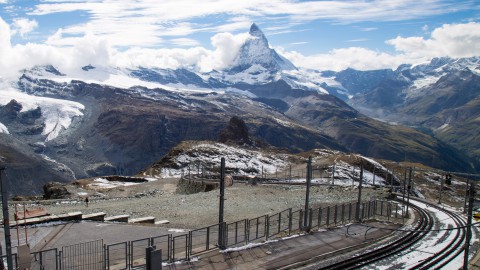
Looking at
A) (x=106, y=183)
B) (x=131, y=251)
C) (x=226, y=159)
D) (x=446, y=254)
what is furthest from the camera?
→ (x=226, y=159)

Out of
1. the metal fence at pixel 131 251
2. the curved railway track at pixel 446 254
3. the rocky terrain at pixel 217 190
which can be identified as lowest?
the rocky terrain at pixel 217 190

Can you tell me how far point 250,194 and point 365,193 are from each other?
17001 mm

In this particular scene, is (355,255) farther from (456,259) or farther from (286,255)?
(456,259)

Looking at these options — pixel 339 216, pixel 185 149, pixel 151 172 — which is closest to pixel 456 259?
pixel 339 216

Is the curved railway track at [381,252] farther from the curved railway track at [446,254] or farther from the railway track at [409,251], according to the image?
the curved railway track at [446,254]

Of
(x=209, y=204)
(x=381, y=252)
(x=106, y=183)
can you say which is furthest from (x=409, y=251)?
(x=106, y=183)

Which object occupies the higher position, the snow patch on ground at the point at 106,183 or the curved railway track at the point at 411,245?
the curved railway track at the point at 411,245

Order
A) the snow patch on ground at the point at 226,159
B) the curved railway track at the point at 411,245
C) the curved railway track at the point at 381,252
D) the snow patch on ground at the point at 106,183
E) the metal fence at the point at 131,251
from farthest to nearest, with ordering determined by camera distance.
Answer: the snow patch on ground at the point at 226,159 → the snow patch on ground at the point at 106,183 → the curved railway track at the point at 411,245 → the curved railway track at the point at 381,252 → the metal fence at the point at 131,251

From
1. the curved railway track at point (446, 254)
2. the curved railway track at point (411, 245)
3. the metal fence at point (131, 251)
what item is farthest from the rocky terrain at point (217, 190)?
the curved railway track at point (446, 254)

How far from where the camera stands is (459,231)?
1580 inches

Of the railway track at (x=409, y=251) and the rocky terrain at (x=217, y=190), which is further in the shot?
the rocky terrain at (x=217, y=190)

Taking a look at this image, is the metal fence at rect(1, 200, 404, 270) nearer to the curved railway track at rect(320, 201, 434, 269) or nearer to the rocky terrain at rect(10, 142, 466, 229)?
the curved railway track at rect(320, 201, 434, 269)

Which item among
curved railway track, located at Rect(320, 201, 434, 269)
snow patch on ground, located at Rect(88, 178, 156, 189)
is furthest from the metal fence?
snow patch on ground, located at Rect(88, 178, 156, 189)

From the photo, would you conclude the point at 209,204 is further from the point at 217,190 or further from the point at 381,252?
the point at 381,252
